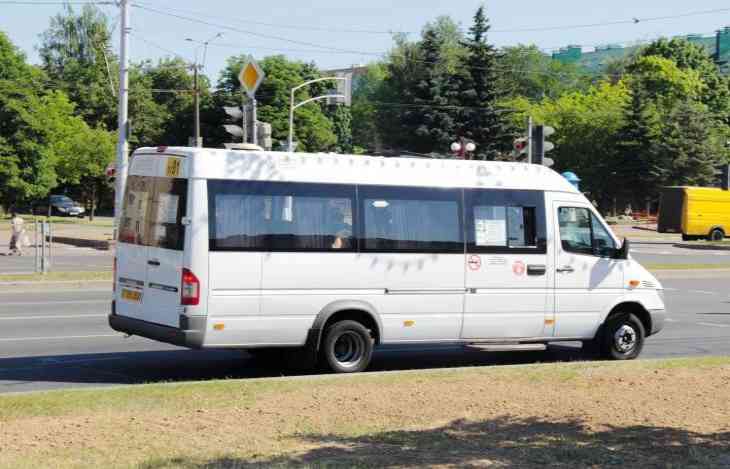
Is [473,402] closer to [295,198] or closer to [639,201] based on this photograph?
[295,198]

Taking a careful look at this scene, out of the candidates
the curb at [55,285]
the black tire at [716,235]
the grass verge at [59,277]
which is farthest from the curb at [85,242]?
the black tire at [716,235]

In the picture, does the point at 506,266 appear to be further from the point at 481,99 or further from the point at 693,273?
the point at 481,99

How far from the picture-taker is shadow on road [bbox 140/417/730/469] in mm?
7500

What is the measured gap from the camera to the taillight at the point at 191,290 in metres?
11.9

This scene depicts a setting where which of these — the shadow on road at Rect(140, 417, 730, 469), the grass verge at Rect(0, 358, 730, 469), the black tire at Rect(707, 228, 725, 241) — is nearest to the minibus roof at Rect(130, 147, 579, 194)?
the grass verge at Rect(0, 358, 730, 469)

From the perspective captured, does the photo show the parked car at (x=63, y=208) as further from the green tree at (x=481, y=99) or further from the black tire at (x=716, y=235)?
the black tire at (x=716, y=235)

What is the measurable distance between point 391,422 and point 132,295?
4.57 meters

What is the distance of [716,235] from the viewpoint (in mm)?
59000

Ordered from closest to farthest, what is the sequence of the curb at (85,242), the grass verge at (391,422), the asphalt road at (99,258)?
the grass verge at (391,422), the asphalt road at (99,258), the curb at (85,242)

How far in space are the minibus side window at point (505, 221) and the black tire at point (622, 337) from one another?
4.59 feet

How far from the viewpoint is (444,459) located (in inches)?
300

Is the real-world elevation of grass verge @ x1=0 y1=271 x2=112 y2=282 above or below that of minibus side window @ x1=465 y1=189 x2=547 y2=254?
below

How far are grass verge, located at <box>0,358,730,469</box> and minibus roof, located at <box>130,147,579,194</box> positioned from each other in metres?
2.43

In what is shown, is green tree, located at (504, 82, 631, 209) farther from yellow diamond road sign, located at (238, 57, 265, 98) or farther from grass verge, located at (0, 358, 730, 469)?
grass verge, located at (0, 358, 730, 469)
